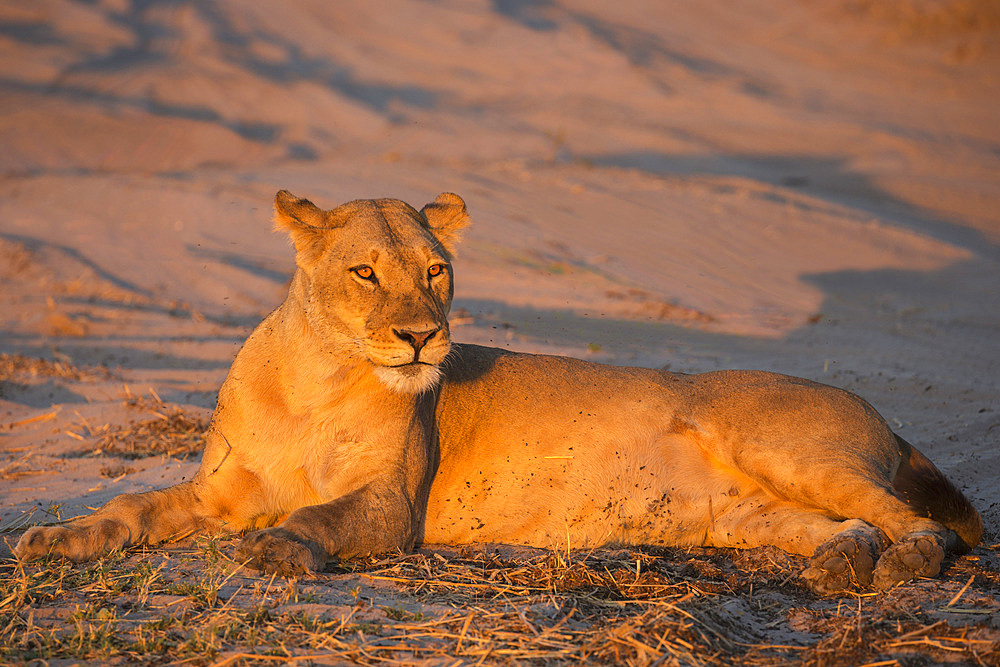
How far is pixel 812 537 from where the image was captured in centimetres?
432

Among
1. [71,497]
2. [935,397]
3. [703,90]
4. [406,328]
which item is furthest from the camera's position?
[703,90]

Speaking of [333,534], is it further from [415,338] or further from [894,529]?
[894,529]

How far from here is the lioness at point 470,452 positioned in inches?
158

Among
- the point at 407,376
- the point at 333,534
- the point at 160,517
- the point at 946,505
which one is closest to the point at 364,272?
the point at 407,376

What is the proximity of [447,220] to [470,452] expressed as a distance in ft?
3.95

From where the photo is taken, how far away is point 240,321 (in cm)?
1028

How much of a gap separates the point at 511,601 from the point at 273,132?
17.5m

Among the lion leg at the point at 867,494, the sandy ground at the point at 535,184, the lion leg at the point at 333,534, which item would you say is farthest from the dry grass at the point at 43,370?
the lion leg at the point at 867,494

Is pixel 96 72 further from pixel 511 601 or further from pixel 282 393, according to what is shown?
pixel 511 601

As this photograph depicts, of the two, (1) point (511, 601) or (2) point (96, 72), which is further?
(2) point (96, 72)

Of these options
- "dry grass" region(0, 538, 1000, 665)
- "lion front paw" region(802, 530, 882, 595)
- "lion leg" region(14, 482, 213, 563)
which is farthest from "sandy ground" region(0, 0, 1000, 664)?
"dry grass" region(0, 538, 1000, 665)

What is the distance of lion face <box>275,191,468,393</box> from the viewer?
4.01 meters

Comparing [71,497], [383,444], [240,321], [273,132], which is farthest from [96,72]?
[383,444]

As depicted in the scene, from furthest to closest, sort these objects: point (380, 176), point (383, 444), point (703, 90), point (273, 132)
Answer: point (703, 90)
point (273, 132)
point (380, 176)
point (383, 444)
